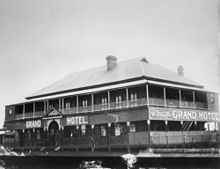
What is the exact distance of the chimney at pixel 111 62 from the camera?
1357 inches

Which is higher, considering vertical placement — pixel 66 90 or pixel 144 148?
pixel 66 90

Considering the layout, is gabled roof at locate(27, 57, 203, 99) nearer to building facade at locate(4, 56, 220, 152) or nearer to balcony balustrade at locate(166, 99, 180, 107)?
building facade at locate(4, 56, 220, 152)

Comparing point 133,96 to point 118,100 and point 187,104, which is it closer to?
point 118,100

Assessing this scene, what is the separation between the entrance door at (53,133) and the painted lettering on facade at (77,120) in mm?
2398

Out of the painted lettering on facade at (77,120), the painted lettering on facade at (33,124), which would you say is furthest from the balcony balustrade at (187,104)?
the painted lettering on facade at (33,124)

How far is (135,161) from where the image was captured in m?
17.2

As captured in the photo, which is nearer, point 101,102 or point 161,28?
point 161,28

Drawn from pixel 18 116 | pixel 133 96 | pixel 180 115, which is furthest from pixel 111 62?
pixel 18 116

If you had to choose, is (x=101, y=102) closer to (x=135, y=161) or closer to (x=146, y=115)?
(x=146, y=115)

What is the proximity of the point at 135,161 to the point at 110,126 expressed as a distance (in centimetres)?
1284

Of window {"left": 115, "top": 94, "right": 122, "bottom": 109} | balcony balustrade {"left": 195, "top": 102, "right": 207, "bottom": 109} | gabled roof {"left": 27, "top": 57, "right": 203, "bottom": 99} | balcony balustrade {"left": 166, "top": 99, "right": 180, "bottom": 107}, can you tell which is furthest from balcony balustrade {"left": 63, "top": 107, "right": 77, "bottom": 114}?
balcony balustrade {"left": 195, "top": 102, "right": 207, "bottom": 109}

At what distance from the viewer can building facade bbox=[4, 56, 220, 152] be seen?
85.2 feet

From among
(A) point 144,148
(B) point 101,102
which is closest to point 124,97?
(B) point 101,102

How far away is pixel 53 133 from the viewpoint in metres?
34.0
